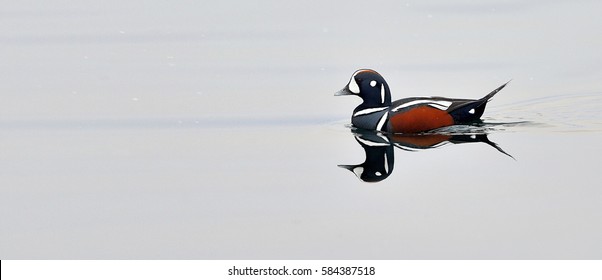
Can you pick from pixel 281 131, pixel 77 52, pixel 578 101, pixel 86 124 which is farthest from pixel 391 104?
pixel 77 52

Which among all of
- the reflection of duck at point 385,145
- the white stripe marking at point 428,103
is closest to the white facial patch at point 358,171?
the reflection of duck at point 385,145

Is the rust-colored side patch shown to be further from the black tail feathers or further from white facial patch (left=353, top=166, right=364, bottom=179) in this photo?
white facial patch (left=353, top=166, right=364, bottom=179)

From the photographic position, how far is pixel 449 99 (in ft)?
41.3

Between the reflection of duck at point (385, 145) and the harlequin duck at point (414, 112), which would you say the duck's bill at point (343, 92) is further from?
the reflection of duck at point (385, 145)

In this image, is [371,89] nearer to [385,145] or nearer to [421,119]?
[421,119]

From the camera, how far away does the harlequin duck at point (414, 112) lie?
12367mm

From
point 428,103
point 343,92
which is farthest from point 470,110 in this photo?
point 343,92

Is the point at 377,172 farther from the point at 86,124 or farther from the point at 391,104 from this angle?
the point at 86,124

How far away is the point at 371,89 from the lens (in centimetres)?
1294

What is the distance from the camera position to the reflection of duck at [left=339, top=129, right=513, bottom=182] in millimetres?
10578

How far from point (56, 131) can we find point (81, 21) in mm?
5828

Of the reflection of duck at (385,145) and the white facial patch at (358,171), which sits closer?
the white facial patch at (358,171)

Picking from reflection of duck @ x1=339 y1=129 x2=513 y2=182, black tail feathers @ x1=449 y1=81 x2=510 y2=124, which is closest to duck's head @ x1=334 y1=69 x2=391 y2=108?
reflection of duck @ x1=339 y1=129 x2=513 y2=182

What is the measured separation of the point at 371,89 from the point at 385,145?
1.26 meters
